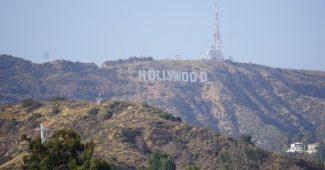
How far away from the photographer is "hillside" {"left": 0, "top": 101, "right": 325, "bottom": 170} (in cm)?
7956

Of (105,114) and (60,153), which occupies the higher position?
(60,153)

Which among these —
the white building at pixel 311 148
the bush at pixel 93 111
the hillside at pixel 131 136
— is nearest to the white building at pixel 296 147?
the white building at pixel 311 148

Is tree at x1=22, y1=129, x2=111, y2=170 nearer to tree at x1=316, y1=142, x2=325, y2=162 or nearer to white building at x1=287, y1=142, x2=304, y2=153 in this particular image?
tree at x1=316, y1=142, x2=325, y2=162

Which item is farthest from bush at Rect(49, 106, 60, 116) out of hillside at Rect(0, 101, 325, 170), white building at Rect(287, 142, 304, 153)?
white building at Rect(287, 142, 304, 153)

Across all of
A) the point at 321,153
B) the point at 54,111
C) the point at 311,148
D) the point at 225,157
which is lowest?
the point at 311,148

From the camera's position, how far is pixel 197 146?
87625mm

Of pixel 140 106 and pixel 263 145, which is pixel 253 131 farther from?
pixel 140 106

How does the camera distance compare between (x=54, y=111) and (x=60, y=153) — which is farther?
(x=54, y=111)

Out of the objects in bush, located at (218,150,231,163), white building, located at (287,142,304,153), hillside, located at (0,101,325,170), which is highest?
hillside, located at (0,101,325,170)

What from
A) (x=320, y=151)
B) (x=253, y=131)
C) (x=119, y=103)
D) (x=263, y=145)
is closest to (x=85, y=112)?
(x=119, y=103)

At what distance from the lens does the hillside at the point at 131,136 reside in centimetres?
7956

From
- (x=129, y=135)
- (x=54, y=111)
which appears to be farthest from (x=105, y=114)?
(x=129, y=135)

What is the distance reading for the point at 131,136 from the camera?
86.9 meters

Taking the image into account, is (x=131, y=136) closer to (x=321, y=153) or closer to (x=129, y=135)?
(x=129, y=135)
